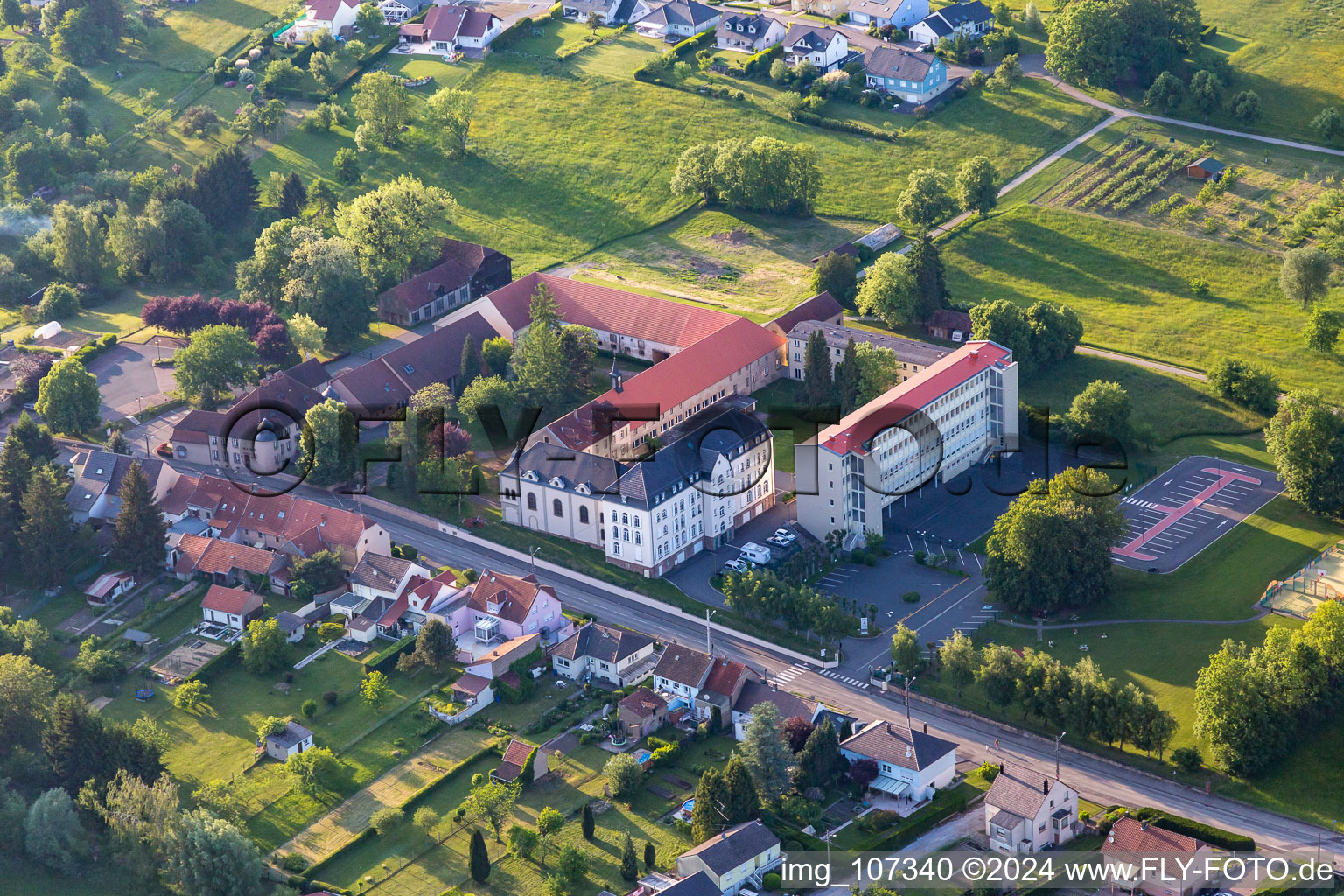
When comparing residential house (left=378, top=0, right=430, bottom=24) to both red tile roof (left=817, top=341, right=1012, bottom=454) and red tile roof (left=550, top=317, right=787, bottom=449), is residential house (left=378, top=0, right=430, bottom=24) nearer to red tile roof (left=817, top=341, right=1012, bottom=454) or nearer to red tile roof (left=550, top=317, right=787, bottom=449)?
red tile roof (left=550, top=317, right=787, bottom=449)

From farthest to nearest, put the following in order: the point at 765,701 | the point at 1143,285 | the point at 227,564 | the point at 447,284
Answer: the point at 447,284, the point at 1143,285, the point at 227,564, the point at 765,701

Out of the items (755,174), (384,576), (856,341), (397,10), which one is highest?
(397,10)

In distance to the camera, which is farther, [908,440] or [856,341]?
[856,341]

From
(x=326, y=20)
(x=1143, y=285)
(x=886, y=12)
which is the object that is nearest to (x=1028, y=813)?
(x=1143, y=285)

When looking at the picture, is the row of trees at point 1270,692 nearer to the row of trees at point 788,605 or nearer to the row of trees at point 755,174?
the row of trees at point 788,605

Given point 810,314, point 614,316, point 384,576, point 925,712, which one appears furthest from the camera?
point 614,316

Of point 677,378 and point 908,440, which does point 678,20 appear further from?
point 908,440

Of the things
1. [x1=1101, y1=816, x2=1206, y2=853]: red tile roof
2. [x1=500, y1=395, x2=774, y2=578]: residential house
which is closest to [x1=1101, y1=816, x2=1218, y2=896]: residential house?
[x1=1101, y1=816, x2=1206, y2=853]: red tile roof
